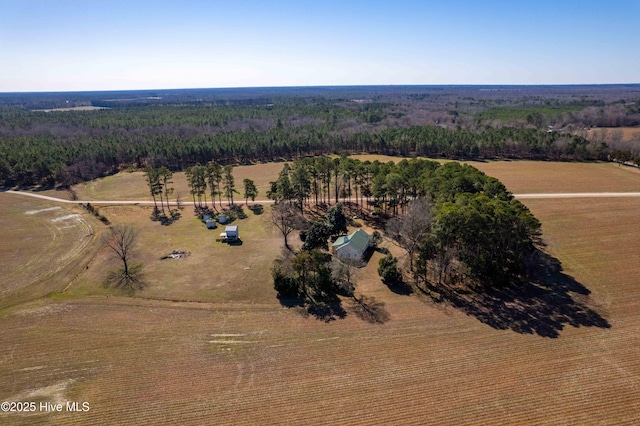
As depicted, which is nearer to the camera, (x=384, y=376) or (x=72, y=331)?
(x=384, y=376)

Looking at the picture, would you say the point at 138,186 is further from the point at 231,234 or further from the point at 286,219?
the point at 286,219

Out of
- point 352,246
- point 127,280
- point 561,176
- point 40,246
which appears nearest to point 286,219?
point 352,246

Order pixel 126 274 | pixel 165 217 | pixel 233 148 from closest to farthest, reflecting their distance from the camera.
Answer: pixel 126 274, pixel 165 217, pixel 233 148

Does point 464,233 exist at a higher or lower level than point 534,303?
higher

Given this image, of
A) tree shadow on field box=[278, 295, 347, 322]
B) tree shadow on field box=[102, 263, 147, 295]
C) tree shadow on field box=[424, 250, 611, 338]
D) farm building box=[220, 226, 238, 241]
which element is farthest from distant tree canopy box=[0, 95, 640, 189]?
tree shadow on field box=[424, 250, 611, 338]

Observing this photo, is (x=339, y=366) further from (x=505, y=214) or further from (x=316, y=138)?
(x=316, y=138)

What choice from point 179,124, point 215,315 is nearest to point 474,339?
point 215,315

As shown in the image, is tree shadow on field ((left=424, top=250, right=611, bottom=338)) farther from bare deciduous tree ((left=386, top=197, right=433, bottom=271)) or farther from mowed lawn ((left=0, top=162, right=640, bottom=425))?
bare deciduous tree ((left=386, top=197, right=433, bottom=271))
